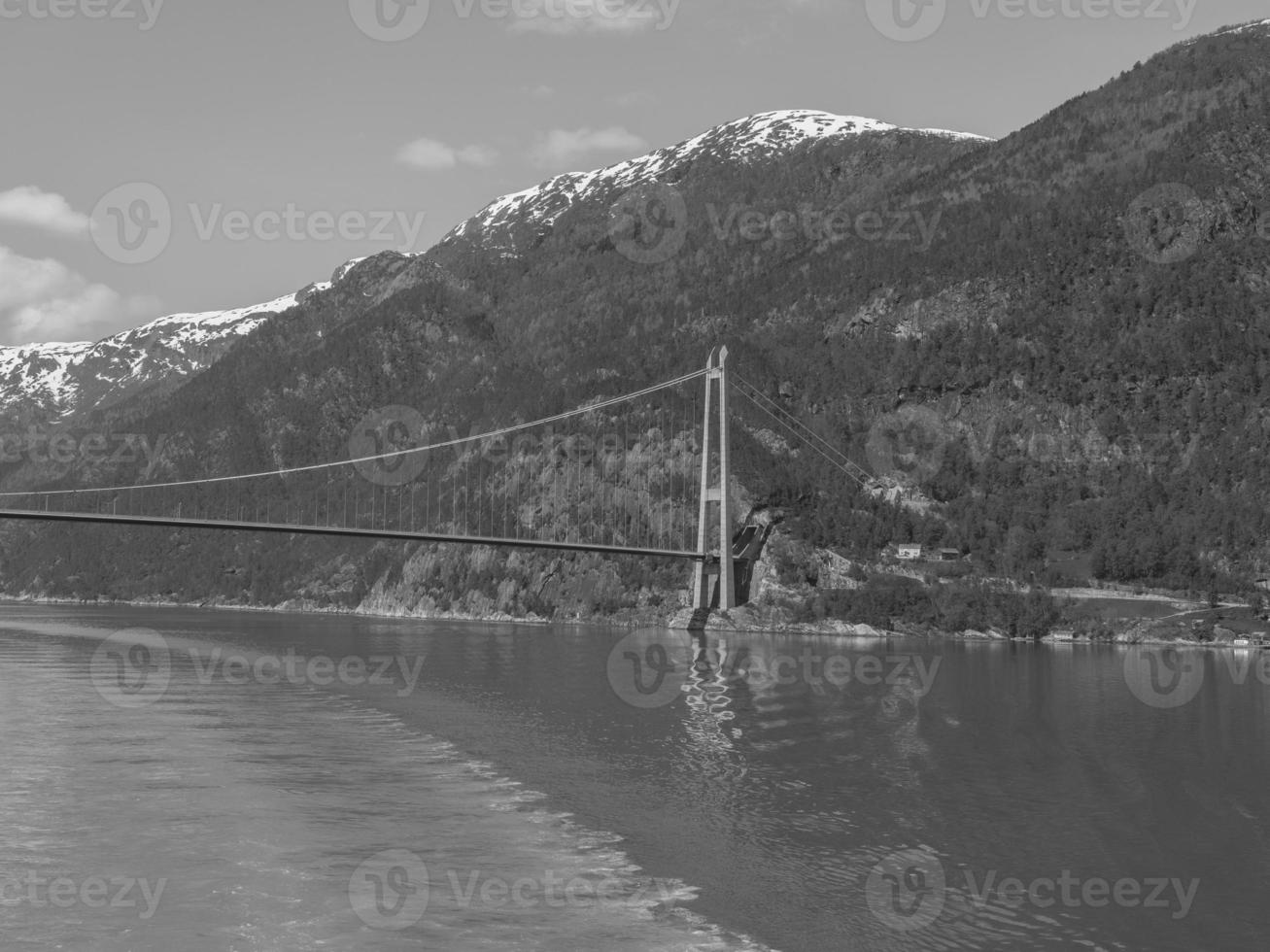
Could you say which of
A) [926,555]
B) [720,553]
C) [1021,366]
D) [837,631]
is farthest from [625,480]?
[1021,366]

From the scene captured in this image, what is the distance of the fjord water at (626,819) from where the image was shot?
17.5 meters

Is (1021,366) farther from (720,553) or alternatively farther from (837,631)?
(837,631)

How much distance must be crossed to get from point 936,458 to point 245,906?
119884 mm

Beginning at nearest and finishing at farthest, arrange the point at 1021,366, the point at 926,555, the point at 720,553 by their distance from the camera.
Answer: the point at 720,553 < the point at 926,555 < the point at 1021,366

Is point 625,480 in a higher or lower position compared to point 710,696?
higher

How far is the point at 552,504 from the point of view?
144250mm

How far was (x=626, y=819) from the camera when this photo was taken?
962 inches

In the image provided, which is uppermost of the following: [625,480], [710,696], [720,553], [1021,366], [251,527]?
[1021,366]

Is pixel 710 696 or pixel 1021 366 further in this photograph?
pixel 1021 366

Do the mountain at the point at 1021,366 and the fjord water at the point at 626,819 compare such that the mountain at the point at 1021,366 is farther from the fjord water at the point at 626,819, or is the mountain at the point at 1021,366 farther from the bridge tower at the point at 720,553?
the fjord water at the point at 626,819

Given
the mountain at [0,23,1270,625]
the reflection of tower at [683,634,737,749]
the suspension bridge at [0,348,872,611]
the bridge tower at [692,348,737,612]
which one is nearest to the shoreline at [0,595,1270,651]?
the bridge tower at [692,348,737,612]

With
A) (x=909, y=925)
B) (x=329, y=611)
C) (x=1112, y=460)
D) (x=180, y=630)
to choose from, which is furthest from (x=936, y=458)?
(x=909, y=925)

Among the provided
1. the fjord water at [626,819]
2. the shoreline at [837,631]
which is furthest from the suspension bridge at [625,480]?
the fjord water at [626,819]

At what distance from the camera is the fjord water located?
1747 cm
